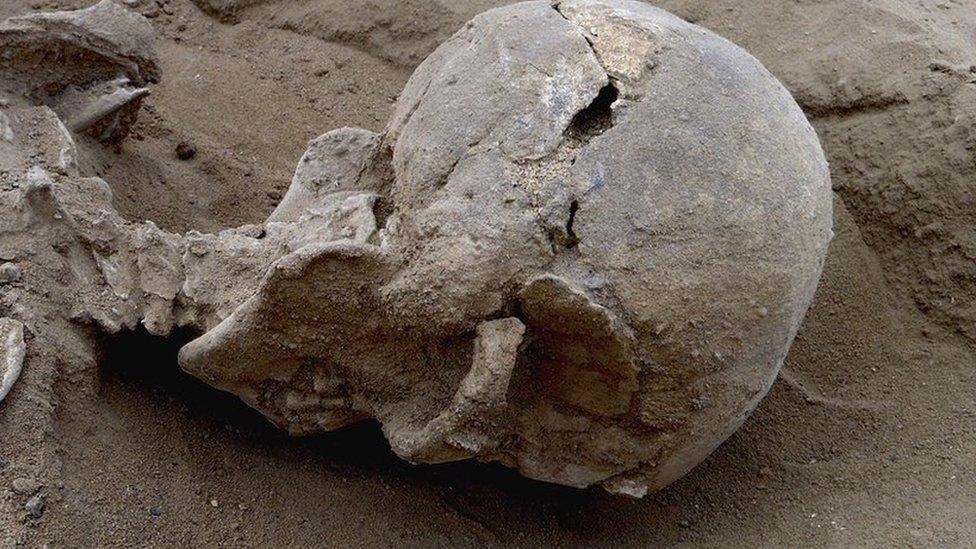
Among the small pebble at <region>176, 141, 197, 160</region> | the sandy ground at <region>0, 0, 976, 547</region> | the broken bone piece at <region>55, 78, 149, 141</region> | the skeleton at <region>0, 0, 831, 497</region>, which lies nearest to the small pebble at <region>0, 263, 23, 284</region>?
the skeleton at <region>0, 0, 831, 497</region>

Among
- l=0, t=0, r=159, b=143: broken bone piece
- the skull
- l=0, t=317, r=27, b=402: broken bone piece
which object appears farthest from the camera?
l=0, t=0, r=159, b=143: broken bone piece

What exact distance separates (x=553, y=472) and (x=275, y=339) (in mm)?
632

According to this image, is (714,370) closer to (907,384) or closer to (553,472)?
(553,472)

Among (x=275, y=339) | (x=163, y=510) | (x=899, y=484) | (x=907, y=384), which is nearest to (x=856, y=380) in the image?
(x=907, y=384)

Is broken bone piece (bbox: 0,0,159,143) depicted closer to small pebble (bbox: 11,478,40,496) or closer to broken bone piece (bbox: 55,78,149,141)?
broken bone piece (bbox: 55,78,149,141)

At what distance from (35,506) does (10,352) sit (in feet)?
1.01

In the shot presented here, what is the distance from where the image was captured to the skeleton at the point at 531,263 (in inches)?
70.2

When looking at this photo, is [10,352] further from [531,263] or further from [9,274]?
[531,263]

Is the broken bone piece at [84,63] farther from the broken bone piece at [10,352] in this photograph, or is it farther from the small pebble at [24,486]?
the small pebble at [24,486]

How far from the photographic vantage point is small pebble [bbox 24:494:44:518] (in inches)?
73.5

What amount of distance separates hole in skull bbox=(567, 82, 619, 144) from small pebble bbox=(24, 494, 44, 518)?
1.23 m

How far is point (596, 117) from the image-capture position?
1890mm

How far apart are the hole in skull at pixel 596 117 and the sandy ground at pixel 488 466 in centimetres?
93

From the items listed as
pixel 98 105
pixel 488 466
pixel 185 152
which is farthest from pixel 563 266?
pixel 185 152
